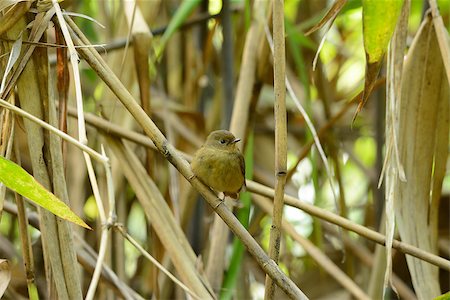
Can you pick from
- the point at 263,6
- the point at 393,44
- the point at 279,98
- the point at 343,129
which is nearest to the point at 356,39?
the point at 343,129

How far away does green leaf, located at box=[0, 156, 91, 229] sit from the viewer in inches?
46.4

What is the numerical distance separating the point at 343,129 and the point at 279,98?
6.59 ft

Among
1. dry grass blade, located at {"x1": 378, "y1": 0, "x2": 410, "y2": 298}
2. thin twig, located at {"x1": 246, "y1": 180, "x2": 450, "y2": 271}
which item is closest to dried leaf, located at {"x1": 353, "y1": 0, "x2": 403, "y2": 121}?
dry grass blade, located at {"x1": 378, "y1": 0, "x2": 410, "y2": 298}

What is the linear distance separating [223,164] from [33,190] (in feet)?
2.81

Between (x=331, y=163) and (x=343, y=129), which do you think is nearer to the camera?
(x=331, y=163)

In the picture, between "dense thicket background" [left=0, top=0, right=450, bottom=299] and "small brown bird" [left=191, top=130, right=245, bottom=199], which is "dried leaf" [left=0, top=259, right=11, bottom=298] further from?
"small brown bird" [left=191, top=130, right=245, bottom=199]

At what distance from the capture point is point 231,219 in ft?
4.28

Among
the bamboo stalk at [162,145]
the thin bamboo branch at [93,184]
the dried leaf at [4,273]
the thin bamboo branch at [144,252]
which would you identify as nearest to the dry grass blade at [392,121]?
the bamboo stalk at [162,145]

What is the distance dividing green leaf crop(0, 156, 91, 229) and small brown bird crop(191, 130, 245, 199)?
0.74 metres

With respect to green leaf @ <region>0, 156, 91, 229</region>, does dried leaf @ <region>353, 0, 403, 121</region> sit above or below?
above

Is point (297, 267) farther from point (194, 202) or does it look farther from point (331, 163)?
point (194, 202)

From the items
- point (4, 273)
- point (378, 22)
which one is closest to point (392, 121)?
point (378, 22)

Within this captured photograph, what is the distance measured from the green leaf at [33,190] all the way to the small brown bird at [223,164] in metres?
0.74

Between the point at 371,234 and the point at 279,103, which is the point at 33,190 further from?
the point at 371,234
